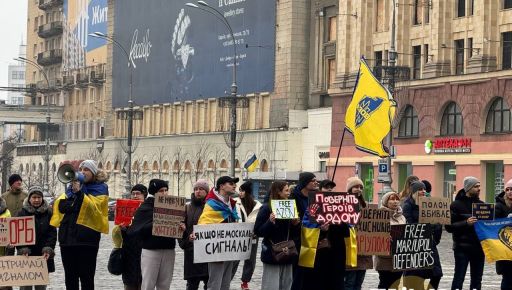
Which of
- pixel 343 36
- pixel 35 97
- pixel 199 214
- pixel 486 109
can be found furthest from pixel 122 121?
pixel 199 214

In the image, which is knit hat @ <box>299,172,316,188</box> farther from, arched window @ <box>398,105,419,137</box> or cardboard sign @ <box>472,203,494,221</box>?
arched window @ <box>398,105,419,137</box>

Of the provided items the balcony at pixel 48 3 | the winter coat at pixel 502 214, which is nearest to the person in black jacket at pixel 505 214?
the winter coat at pixel 502 214

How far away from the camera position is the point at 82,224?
1825 cm

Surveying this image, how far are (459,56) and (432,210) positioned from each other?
4955 cm

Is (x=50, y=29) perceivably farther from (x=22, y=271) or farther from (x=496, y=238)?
(x=22, y=271)

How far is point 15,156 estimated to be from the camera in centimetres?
14088

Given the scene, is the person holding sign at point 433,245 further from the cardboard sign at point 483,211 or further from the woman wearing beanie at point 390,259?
the cardboard sign at point 483,211

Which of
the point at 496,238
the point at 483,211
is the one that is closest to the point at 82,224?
the point at 483,211

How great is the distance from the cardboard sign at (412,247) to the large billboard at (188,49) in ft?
218

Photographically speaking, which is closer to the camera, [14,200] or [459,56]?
[14,200]

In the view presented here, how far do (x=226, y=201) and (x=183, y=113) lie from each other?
82.6m

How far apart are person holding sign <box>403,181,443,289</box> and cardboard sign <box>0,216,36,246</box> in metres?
4.95

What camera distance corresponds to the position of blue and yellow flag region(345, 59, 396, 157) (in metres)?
41.0

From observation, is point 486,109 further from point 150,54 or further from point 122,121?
point 122,121
